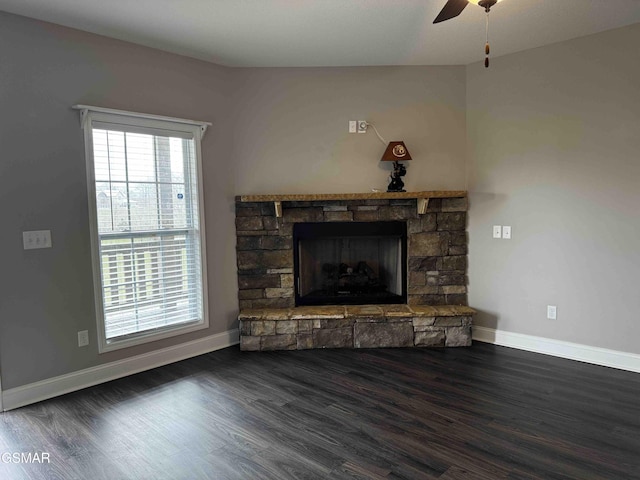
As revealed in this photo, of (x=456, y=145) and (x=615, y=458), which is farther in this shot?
(x=456, y=145)

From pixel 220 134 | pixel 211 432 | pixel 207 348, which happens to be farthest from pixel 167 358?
pixel 220 134

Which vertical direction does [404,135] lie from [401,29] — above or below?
below

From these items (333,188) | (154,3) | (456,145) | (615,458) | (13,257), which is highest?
(154,3)

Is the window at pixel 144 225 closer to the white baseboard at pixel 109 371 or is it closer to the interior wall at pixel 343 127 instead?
the white baseboard at pixel 109 371

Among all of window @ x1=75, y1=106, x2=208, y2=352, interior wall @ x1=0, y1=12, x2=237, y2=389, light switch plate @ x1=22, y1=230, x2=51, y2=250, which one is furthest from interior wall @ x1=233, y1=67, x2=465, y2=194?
light switch plate @ x1=22, y1=230, x2=51, y2=250

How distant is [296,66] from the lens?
3852 millimetres

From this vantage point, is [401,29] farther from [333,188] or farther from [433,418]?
[433,418]

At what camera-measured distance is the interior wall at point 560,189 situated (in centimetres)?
315

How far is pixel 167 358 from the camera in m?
3.48

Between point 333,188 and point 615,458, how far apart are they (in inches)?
112

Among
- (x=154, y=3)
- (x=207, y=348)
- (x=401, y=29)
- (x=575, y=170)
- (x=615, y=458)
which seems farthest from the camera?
(x=207, y=348)

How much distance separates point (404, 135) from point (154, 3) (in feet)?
7.80

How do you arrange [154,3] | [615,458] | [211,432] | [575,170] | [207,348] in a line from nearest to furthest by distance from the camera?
[615,458]
[211,432]
[154,3]
[575,170]
[207,348]

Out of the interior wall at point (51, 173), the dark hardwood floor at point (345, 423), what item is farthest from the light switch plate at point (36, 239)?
the dark hardwood floor at point (345, 423)
